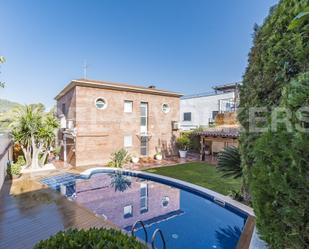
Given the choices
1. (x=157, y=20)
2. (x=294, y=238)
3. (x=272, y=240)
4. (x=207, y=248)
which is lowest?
(x=207, y=248)

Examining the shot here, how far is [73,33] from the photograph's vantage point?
47.9 ft

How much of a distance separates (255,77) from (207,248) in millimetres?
5229

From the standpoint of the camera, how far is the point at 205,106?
3005 cm

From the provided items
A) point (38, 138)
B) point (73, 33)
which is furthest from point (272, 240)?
point (73, 33)

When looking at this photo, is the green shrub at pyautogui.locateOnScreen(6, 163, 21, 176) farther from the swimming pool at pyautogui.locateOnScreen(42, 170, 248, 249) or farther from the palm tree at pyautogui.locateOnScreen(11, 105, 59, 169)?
the palm tree at pyautogui.locateOnScreen(11, 105, 59, 169)

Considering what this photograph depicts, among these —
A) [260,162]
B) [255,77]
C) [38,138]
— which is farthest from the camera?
[38,138]

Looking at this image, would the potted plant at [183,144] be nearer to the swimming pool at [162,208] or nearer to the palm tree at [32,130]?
the swimming pool at [162,208]

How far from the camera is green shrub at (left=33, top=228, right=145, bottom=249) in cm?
238

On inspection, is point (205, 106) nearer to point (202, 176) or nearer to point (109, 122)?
point (109, 122)

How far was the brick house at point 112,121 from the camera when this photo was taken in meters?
15.0

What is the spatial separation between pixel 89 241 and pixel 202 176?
1090cm

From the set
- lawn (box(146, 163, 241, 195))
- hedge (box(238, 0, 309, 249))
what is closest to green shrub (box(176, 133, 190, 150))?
lawn (box(146, 163, 241, 195))

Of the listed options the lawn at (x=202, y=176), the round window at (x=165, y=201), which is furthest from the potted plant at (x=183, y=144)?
the round window at (x=165, y=201)

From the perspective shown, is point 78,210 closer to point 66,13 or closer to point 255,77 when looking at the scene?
point 255,77
